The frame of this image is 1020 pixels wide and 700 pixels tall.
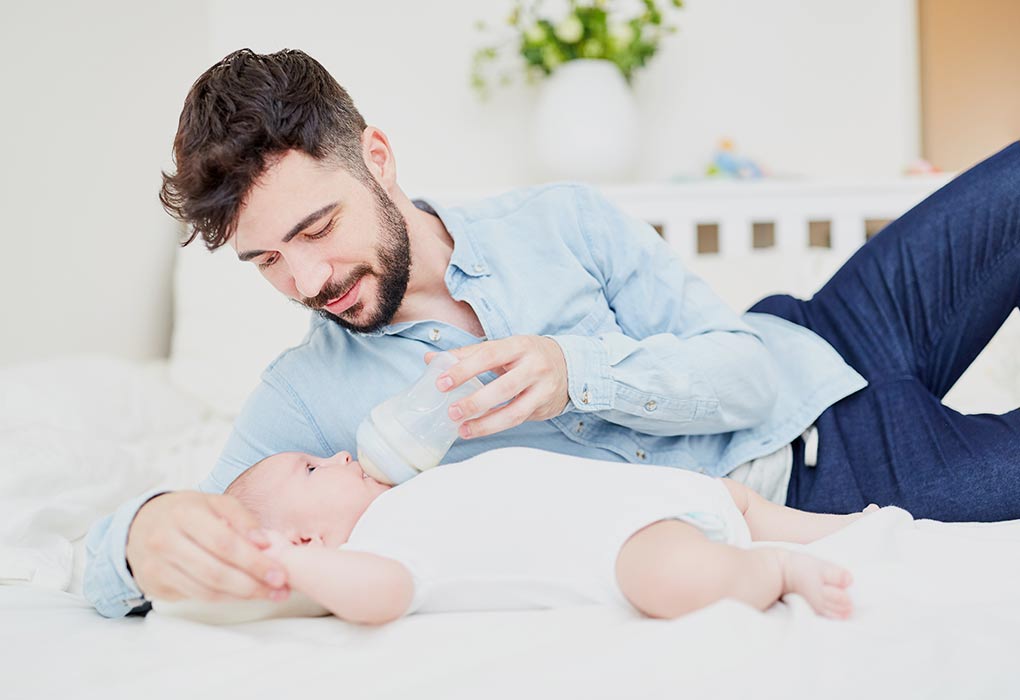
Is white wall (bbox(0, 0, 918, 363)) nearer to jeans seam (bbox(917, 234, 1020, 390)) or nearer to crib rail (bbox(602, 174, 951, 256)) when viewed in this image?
crib rail (bbox(602, 174, 951, 256))

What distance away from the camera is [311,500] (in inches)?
39.1

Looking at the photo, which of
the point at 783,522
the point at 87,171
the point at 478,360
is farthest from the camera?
the point at 87,171

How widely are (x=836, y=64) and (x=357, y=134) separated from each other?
1.84m

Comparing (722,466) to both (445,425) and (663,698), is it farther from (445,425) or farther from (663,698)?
(663,698)

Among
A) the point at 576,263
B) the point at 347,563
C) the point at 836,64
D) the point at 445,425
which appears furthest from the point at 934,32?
the point at 347,563

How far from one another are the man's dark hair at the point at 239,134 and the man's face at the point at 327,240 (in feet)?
0.06

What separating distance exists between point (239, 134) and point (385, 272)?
0.22m

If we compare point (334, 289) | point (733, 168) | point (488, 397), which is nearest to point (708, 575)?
point (488, 397)

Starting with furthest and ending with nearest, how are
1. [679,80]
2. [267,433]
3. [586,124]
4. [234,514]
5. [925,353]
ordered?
1. [679,80]
2. [586,124]
3. [925,353]
4. [267,433]
5. [234,514]

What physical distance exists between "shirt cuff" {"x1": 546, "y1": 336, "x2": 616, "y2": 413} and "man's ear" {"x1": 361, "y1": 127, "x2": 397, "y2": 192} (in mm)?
304

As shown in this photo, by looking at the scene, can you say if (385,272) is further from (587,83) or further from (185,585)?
(587,83)

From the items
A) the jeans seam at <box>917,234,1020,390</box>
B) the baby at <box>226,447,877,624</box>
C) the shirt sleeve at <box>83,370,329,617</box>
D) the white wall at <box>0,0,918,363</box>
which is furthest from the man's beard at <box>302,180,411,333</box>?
the white wall at <box>0,0,918,363</box>

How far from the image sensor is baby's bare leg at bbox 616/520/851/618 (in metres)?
0.79

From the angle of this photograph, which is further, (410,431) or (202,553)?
(410,431)
